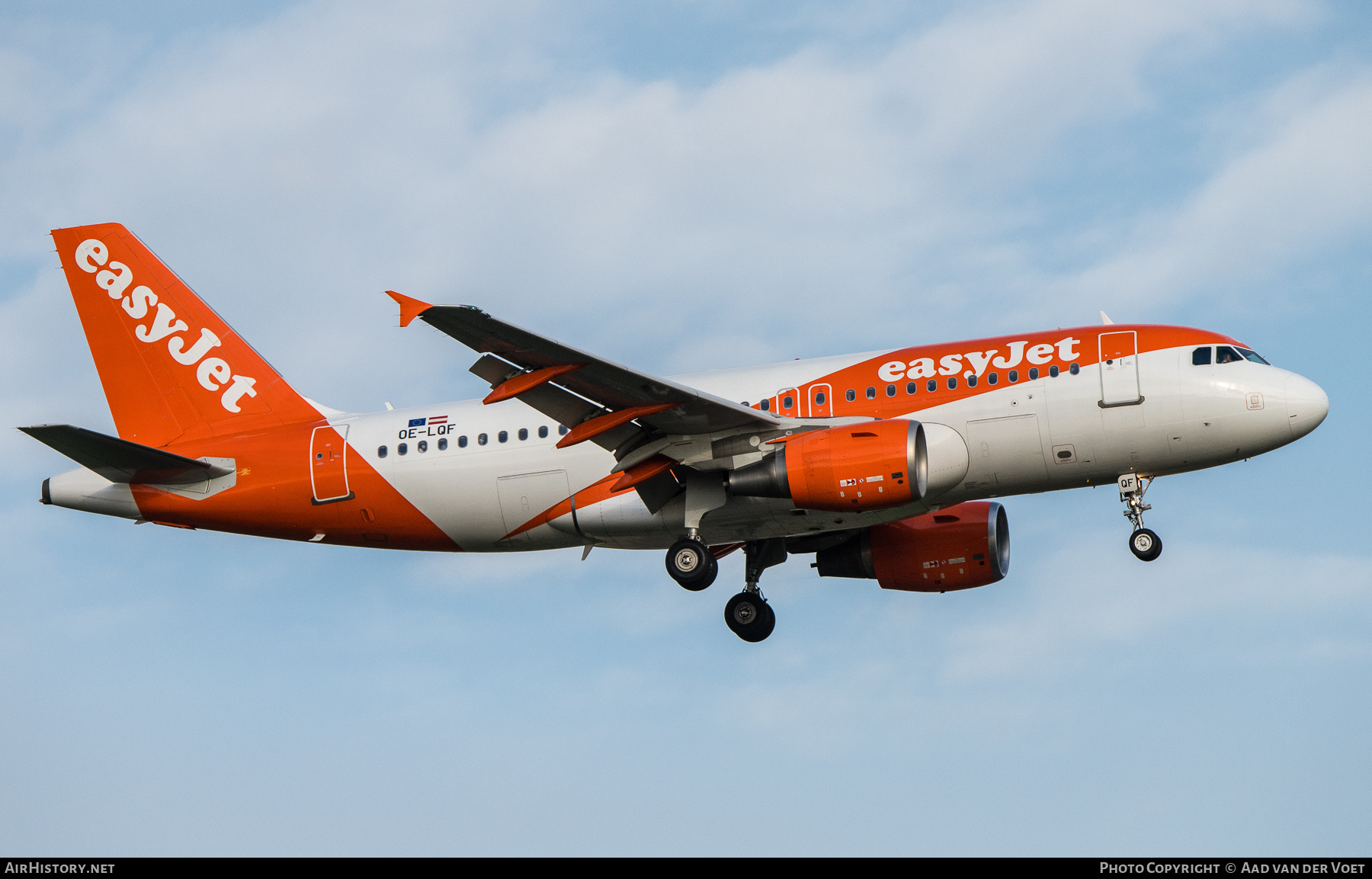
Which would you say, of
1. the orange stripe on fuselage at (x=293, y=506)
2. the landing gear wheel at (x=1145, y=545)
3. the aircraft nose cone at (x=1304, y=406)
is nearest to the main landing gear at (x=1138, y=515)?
the landing gear wheel at (x=1145, y=545)

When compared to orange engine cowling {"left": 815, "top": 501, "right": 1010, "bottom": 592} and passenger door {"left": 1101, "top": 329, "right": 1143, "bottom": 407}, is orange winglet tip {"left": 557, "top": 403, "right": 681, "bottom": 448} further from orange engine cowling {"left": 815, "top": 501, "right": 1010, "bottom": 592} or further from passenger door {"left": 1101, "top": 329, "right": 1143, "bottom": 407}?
passenger door {"left": 1101, "top": 329, "right": 1143, "bottom": 407}

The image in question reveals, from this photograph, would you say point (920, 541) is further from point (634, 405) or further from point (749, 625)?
point (634, 405)

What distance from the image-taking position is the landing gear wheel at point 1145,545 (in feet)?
88.9

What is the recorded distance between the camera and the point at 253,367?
3250cm

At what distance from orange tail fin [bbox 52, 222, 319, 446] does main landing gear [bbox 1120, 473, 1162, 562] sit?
56.2 ft

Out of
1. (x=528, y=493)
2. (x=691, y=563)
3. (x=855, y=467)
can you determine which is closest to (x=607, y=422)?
(x=691, y=563)

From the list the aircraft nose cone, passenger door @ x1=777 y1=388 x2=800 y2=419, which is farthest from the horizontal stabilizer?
the aircraft nose cone

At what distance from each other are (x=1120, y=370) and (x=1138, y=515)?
2.83 meters

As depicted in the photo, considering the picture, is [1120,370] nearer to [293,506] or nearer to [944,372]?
[944,372]

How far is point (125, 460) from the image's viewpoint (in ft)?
97.6

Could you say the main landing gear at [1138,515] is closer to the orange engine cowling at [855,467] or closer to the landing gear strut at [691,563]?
the orange engine cowling at [855,467]

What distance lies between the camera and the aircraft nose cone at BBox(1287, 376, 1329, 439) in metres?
26.4

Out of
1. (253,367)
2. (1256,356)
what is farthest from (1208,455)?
(253,367)

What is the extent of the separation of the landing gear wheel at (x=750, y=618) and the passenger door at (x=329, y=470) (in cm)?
848
